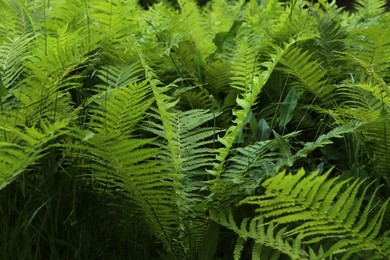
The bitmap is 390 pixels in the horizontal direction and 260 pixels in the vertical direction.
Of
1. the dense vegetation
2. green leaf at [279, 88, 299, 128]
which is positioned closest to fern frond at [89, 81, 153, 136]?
the dense vegetation

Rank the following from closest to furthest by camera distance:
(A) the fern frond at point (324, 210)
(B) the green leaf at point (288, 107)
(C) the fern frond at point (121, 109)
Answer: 1. (A) the fern frond at point (324, 210)
2. (C) the fern frond at point (121, 109)
3. (B) the green leaf at point (288, 107)

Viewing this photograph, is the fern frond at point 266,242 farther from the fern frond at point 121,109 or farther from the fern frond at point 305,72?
the fern frond at point 305,72

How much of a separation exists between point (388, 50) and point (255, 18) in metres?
0.58

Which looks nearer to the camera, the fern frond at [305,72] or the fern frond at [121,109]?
the fern frond at [121,109]


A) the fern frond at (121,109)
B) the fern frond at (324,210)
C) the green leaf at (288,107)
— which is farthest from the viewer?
the green leaf at (288,107)

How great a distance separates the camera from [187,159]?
1452 mm

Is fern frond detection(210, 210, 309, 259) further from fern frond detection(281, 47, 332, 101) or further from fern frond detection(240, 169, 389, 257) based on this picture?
fern frond detection(281, 47, 332, 101)

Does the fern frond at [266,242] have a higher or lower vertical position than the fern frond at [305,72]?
lower

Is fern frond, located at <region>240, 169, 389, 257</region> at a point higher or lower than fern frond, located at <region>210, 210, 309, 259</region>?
higher

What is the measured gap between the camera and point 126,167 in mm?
1244

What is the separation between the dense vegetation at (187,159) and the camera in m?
1.21

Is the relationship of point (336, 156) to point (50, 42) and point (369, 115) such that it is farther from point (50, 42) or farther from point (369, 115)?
point (50, 42)

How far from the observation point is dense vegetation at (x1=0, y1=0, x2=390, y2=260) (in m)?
1.21

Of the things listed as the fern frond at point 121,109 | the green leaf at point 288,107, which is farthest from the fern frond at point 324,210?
the green leaf at point 288,107
